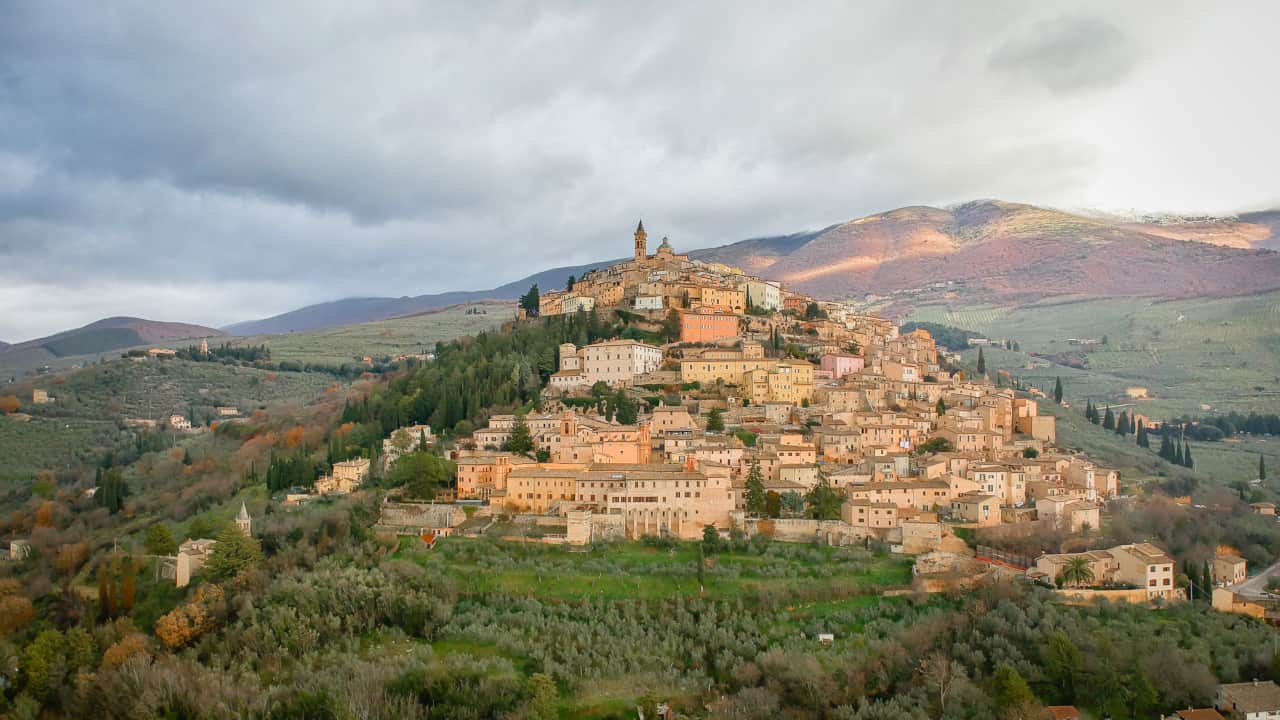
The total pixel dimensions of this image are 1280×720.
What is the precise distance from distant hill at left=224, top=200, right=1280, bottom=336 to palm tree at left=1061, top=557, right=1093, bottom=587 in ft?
427

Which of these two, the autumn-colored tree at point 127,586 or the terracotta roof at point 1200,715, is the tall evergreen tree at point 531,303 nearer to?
the autumn-colored tree at point 127,586

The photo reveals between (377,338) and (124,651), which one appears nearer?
(124,651)

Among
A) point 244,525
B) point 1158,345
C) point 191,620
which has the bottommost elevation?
point 191,620

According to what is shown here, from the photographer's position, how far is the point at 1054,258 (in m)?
169

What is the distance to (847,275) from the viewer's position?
589ft

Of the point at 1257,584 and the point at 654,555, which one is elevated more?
the point at 654,555

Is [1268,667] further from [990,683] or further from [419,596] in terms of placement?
[419,596]

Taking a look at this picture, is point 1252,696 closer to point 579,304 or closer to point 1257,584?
point 1257,584

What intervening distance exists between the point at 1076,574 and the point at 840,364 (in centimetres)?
2748

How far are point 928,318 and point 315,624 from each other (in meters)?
126

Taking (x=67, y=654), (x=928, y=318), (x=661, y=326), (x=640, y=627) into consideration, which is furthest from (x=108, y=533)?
(x=928, y=318)

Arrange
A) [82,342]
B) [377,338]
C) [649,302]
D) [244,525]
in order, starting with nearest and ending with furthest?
[244,525] < [649,302] < [377,338] < [82,342]

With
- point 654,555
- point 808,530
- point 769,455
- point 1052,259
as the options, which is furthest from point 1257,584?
point 1052,259

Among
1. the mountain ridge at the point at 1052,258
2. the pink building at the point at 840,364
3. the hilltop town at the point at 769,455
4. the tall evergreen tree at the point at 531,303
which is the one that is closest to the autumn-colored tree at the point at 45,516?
the hilltop town at the point at 769,455
